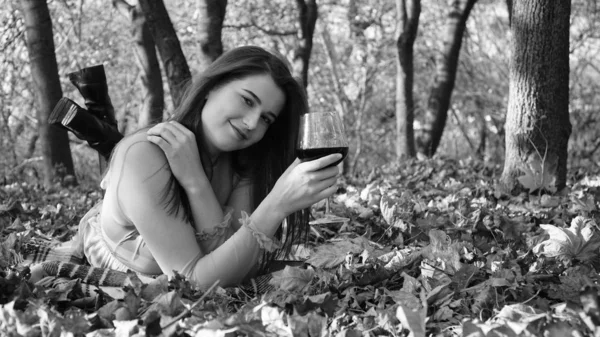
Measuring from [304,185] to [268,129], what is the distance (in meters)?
0.59

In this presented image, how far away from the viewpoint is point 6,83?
1120cm

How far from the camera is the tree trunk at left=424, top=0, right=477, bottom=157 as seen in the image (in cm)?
852

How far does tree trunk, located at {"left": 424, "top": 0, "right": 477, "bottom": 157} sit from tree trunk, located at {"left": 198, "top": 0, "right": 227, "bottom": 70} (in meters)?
3.56

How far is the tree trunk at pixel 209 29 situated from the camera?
6043 mm

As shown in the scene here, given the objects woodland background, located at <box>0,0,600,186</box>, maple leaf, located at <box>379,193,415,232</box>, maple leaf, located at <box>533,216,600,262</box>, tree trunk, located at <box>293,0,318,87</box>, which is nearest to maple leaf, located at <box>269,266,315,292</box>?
maple leaf, located at <box>533,216,600,262</box>

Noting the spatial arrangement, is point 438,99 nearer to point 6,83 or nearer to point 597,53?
point 597,53

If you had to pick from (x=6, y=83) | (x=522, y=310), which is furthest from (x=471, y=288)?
(x=6, y=83)

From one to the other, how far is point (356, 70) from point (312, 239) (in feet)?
36.7

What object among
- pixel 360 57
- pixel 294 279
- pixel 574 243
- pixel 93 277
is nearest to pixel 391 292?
pixel 294 279

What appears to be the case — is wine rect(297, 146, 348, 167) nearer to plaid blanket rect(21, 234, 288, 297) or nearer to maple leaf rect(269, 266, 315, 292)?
maple leaf rect(269, 266, 315, 292)

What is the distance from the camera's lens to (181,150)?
8.20 ft

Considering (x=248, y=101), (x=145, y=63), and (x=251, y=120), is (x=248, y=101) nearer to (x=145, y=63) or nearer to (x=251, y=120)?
(x=251, y=120)

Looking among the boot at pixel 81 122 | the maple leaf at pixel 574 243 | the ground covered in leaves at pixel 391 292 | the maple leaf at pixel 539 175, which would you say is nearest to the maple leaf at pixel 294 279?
the ground covered in leaves at pixel 391 292

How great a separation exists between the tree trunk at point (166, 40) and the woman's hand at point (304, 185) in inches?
144
